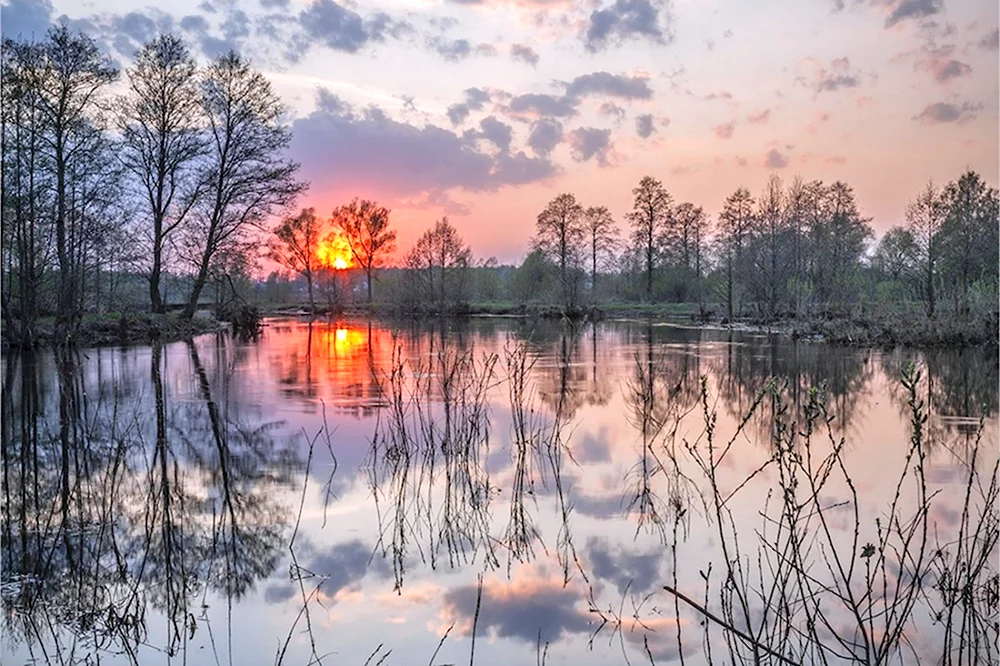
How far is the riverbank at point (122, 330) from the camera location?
19.8 meters

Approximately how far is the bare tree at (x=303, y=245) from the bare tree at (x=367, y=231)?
6.54ft

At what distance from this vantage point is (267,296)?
66.0 meters

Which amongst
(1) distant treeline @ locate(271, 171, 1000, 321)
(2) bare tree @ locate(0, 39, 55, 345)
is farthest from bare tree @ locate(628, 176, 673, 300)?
(2) bare tree @ locate(0, 39, 55, 345)

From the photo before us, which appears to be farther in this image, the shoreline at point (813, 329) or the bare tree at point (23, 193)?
the shoreline at point (813, 329)

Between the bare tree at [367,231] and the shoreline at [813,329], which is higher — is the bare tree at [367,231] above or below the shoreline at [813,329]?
above

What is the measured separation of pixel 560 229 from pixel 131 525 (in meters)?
50.7

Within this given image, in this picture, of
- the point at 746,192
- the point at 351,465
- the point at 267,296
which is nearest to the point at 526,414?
the point at 351,465

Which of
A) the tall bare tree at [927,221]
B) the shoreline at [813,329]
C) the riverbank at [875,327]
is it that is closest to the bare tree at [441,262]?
the riverbank at [875,327]

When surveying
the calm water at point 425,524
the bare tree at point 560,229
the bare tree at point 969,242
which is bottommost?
the calm water at point 425,524

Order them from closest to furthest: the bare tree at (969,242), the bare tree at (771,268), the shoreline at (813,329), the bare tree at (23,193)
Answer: the bare tree at (23,193)
the shoreline at (813,329)
the bare tree at (969,242)
the bare tree at (771,268)

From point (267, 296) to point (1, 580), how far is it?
63935 mm

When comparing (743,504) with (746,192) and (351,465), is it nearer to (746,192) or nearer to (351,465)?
(351,465)

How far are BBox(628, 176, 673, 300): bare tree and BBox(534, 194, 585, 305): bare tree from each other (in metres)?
4.03

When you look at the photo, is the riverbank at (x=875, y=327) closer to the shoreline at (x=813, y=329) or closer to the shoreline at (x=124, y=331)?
the shoreline at (x=813, y=329)
